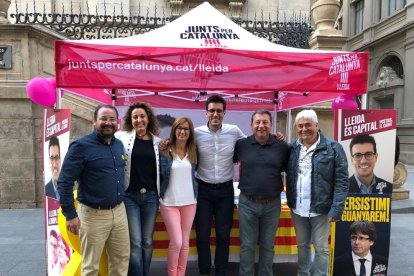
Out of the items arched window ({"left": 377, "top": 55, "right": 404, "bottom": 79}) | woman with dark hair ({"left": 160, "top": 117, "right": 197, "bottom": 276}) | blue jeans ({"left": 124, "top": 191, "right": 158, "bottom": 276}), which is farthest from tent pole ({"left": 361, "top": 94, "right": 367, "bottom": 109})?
arched window ({"left": 377, "top": 55, "right": 404, "bottom": 79})

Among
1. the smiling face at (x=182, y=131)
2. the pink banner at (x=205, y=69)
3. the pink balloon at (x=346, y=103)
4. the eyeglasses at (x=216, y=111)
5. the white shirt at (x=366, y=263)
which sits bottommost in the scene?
the white shirt at (x=366, y=263)

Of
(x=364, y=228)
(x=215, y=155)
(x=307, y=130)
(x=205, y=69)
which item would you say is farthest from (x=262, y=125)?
(x=364, y=228)

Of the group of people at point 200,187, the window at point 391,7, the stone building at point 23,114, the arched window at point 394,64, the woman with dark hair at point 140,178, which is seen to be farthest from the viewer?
the window at point 391,7

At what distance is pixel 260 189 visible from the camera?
339 centimetres

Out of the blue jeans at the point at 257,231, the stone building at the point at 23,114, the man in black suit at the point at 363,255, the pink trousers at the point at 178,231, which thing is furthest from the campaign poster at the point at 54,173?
the stone building at the point at 23,114

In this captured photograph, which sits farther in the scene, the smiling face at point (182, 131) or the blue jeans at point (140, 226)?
the smiling face at point (182, 131)

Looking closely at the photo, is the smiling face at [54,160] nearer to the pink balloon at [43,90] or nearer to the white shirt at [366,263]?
the pink balloon at [43,90]

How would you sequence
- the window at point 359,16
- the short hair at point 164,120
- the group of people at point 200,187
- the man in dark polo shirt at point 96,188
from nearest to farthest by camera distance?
the man in dark polo shirt at point 96,188
the group of people at point 200,187
the short hair at point 164,120
the window at point 359,16

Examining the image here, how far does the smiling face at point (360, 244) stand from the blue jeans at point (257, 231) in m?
0.87

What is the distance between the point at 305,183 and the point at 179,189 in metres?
1.15

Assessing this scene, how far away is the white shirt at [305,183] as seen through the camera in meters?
3.34

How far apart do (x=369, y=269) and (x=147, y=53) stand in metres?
3.10

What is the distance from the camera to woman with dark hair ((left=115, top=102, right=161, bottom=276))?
3.22 meters

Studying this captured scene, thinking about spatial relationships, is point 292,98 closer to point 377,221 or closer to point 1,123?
point 377,221
